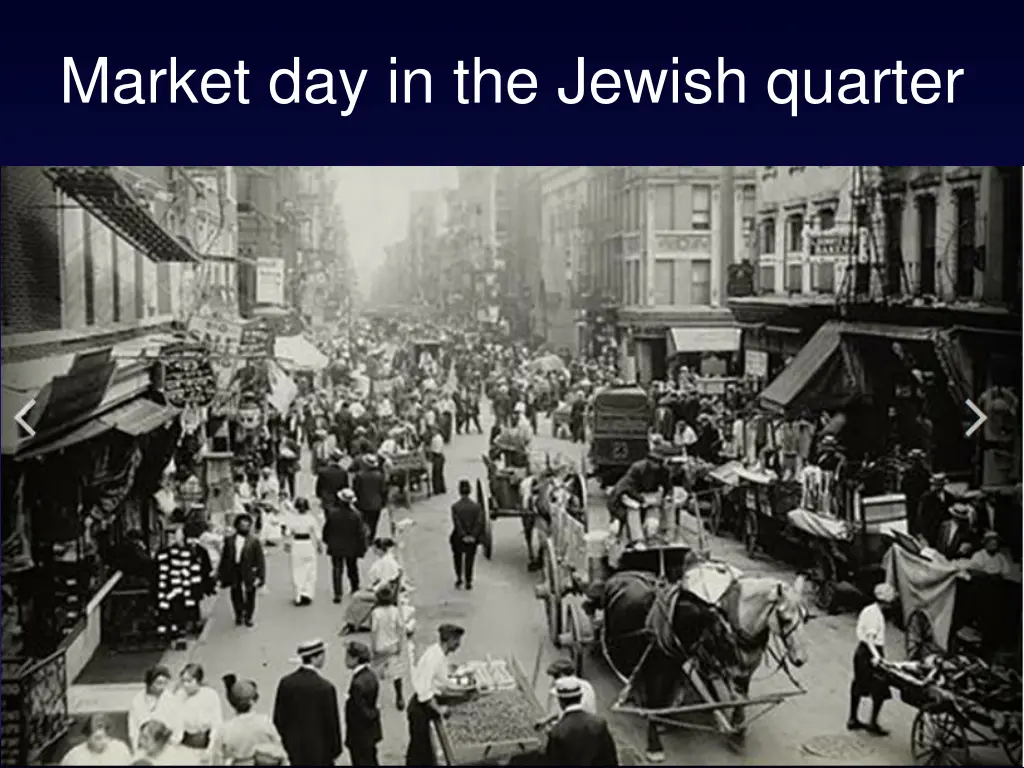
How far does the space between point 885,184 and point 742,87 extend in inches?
81.5

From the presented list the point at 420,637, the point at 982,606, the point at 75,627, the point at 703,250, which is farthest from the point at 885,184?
the point at 75,627

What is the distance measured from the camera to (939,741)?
8.02 metres

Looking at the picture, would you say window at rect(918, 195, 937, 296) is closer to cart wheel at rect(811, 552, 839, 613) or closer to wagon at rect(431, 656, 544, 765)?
cart wheel at rect(811, 552, 839, 613)

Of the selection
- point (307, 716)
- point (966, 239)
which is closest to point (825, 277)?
point (966, 239)

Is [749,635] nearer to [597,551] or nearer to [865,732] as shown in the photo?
[865,732]

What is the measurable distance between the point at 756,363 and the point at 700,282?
0.74 meters

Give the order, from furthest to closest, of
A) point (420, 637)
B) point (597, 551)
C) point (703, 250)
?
point (703, 250) → point (597, 551) → point (420, 637)

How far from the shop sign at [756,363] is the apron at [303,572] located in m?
3.79

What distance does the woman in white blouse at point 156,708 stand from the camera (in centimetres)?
780

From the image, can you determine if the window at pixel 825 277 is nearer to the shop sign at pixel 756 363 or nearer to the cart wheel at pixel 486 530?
the shop sign at pixel 756 363

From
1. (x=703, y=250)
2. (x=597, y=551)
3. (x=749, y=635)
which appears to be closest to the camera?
(x=749, y=635)

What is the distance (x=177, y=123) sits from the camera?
26.8 feet

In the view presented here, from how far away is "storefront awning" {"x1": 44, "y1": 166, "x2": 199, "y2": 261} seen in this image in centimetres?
809

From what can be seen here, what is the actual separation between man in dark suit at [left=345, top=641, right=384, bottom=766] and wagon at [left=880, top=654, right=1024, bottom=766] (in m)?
2.82
